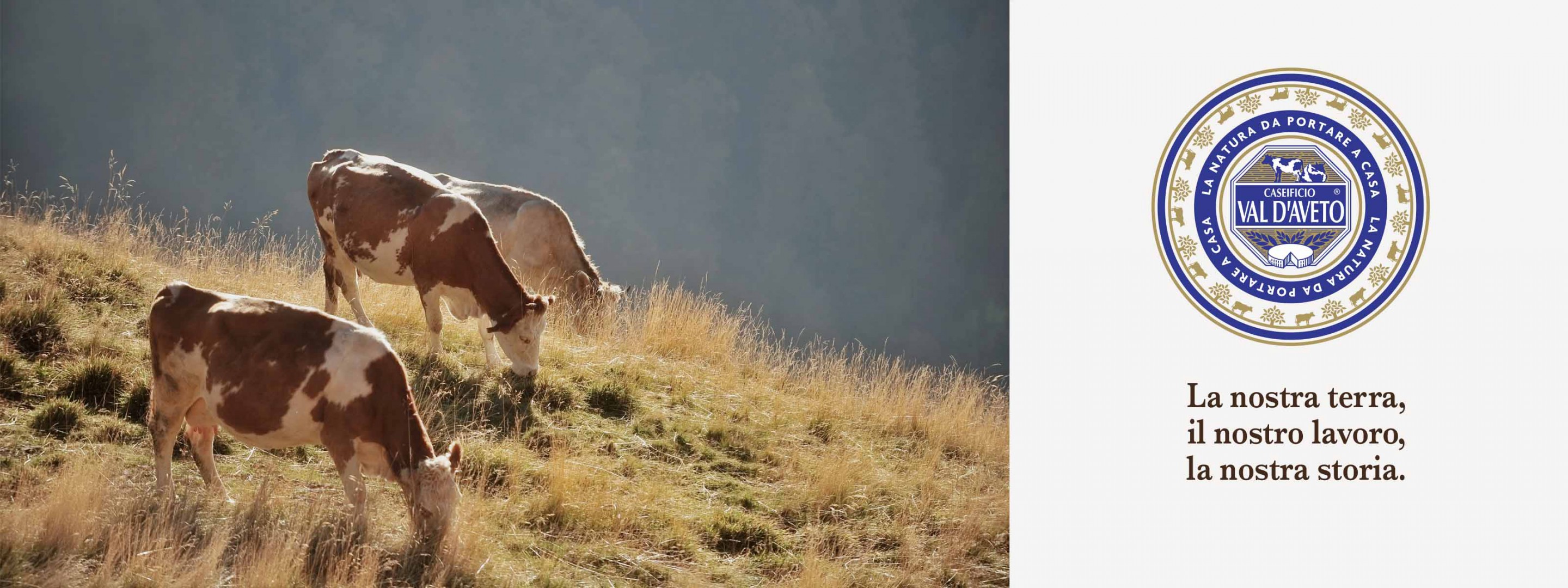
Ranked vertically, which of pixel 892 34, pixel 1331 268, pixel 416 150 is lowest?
pixel 1331 268

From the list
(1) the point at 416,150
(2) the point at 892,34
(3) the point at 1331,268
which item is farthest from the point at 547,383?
(2) the point at 892,34

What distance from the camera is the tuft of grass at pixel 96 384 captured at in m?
6.00

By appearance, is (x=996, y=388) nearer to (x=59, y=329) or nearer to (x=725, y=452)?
(x=725, y=452)

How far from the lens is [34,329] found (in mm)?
6531

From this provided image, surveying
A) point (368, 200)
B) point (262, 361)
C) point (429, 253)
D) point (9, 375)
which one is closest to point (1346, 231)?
point (262, 361)

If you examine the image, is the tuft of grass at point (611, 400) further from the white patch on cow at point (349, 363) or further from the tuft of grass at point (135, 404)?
the white patch on cow at point (349, 363)

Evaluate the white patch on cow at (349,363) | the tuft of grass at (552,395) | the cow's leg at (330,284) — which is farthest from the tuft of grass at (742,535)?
the cow's leg at (330,284)

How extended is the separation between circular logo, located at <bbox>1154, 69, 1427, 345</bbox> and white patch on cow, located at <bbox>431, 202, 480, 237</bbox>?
3811 mm

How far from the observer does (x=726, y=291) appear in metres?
22.8

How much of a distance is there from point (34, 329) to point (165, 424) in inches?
86.7

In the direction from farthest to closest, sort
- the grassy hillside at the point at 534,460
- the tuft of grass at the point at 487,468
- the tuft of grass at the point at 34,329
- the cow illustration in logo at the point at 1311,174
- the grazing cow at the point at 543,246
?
1. the grazing cow at the point at 543,246
2. the tuft of grass at the point at 34,329
3. the tuft of grass at the point at 487,468
4. the cow illustration in logo at the point at 1311,174
5. the grassy hillside at the point at 534,460

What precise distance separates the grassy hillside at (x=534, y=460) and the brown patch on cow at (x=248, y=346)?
443 millimetres

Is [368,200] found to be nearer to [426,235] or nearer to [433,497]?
[426,235]

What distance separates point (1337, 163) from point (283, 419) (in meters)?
4.52
